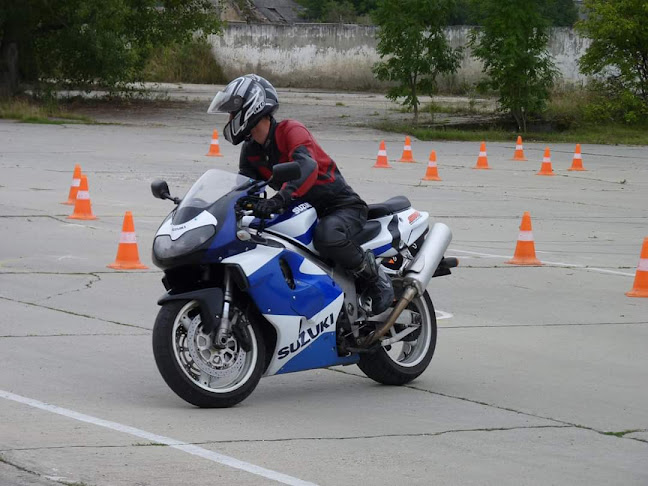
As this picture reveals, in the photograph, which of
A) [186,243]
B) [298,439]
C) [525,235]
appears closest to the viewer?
[298,439]

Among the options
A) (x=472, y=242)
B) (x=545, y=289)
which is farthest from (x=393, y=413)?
(x=472, y=242)

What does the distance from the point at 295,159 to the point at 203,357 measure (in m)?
1.22

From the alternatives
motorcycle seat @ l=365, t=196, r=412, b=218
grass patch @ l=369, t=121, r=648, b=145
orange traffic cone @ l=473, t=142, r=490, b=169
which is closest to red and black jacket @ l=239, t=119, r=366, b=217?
motorcycle seat @ l=365, t=196, r=412, b=218

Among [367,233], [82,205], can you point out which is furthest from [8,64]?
[367,233]

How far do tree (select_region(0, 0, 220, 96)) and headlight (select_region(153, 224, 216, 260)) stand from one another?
29.4 metres

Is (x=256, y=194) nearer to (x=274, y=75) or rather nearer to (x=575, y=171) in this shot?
(x=575, y=171)

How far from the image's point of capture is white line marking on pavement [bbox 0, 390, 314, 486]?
18.1 feet

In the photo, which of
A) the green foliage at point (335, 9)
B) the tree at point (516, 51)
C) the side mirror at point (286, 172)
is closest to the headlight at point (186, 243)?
the side mirror at point (286, 172)

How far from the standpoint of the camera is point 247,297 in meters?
6.90

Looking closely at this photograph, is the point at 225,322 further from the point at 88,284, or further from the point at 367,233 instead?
the point at 88,284

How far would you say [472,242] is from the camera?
14578mm

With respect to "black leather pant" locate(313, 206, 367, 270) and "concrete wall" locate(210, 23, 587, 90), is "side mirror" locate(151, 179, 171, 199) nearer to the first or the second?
"black leather pant" locate(313, 206, 367, 270)

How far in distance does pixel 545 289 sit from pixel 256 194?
17.7 feet

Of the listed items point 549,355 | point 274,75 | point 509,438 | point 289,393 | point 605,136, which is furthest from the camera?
point 274,75
